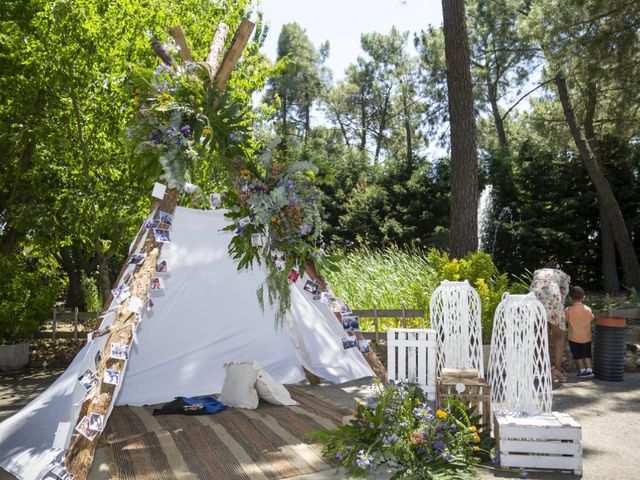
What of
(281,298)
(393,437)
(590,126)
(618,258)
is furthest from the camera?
(618,258)

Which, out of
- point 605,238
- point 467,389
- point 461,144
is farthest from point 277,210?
point 605,238

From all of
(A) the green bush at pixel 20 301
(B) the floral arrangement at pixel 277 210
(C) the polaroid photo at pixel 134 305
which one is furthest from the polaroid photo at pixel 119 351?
(A) the green bush at pixel 20 301

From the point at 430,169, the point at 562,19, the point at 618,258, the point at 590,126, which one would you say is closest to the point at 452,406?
the point at 562,19

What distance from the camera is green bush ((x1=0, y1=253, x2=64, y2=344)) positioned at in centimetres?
857

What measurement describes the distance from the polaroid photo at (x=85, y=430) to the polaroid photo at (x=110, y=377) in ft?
0.82

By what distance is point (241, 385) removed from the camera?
19.6 ft

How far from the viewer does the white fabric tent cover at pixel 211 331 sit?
6488mm

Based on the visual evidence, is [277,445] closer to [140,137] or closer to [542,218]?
[140,137]

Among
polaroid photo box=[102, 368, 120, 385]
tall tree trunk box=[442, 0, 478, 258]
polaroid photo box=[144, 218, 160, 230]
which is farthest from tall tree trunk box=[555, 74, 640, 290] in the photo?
polaroid photo box=[102, 368, 120, 385]

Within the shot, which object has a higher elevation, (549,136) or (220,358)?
(549,136)

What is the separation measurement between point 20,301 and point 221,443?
5419mm

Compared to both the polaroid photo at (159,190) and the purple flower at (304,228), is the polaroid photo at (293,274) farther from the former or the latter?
the polaroid photo at (159,190)

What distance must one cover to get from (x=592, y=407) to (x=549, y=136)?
10.6 meters

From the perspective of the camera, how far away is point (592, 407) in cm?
596
